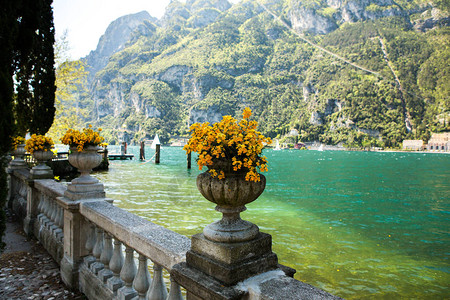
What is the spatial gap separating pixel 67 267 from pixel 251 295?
3.27 meters

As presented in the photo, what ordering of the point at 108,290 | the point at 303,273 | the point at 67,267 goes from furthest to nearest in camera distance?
the point at 303,273 < the point at 67,267 < the point at 108,290

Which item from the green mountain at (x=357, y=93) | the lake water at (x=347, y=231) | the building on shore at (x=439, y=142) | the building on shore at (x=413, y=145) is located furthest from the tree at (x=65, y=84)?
the building on shore at (x=439, y=142)

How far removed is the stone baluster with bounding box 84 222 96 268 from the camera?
371 centimetres

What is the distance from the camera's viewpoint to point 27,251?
521cm

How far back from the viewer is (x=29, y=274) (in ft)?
14.1

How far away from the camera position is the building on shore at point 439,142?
5167 inches

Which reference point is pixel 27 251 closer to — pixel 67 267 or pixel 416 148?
pixel 67 267

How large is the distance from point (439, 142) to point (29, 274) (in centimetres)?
16439

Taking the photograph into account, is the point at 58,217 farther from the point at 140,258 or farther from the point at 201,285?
the point at 201,285

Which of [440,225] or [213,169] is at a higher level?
[213,169]

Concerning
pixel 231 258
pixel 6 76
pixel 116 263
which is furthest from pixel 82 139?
pixel 231 258

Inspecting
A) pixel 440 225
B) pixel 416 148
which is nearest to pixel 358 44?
pixel 416 148

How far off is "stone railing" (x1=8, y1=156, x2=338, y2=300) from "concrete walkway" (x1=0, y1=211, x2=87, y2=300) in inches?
5.7

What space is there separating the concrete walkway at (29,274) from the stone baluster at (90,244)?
0.44 m
